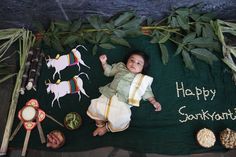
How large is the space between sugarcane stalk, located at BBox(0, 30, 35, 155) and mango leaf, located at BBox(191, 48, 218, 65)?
107 centimetres

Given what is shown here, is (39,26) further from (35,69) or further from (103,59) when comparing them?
(103,59)

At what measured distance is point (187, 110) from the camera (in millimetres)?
1566

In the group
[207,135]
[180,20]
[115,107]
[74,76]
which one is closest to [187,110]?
Result: [207,135]

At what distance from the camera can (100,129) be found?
1.51 metres

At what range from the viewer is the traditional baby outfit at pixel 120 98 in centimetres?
148

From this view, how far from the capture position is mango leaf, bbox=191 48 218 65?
65.2 inches

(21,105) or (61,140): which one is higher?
(21,105)

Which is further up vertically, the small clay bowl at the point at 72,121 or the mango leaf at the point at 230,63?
the mango leaf at the point at 230,63

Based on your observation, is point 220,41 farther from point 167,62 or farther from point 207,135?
point 207,135

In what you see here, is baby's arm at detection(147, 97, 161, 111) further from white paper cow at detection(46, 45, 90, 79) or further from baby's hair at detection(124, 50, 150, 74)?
white paper cow at detection(46, 45, 90, 79)

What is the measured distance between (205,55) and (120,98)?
590mm

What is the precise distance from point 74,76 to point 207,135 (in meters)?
0.85

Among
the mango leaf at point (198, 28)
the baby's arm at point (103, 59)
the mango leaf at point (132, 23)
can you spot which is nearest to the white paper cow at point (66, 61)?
the baby's arm at point (103, 59)

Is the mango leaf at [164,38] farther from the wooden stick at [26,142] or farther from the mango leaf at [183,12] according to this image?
the wooden stick at [26,142]
